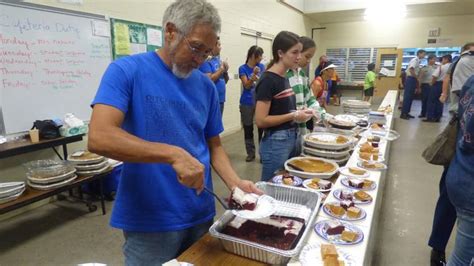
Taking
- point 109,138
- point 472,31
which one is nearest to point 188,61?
point 109,138

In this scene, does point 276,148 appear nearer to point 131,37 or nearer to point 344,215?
point 344,215

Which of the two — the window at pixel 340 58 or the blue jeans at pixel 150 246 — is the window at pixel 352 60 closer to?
the window at pixel 340 58

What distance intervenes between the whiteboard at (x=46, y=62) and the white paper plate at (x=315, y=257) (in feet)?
7.81

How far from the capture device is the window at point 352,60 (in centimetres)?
971

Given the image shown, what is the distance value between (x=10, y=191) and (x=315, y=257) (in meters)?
2.04

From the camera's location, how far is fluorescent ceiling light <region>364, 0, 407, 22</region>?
26.5 ft

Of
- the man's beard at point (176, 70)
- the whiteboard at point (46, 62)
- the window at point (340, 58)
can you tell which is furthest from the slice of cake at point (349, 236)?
the window at point (340, 58)

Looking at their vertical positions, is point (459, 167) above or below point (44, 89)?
below

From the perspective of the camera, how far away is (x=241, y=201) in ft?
3.17

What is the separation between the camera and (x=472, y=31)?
27.9 feet

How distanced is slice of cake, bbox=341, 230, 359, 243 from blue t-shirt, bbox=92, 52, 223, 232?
0.50 m

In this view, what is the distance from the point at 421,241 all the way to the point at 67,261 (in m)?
2.40

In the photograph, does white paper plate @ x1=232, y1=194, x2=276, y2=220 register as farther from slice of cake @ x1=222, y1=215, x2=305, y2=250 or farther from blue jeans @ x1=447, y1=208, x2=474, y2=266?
blue jeans @ x1=447, y1=208, x2=474, y2=266

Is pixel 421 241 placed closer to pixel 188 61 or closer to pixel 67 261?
pixel 188 61
